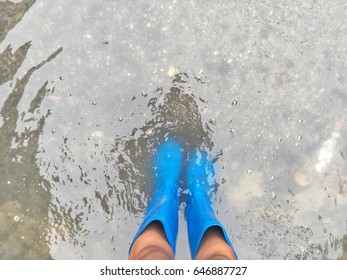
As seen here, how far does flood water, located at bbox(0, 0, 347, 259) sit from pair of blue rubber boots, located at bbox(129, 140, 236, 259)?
0.07 metres

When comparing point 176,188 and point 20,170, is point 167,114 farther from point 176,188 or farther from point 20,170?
point 20,170

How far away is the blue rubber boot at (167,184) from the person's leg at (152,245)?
67mm

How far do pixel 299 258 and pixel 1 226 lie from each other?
1.81 meters

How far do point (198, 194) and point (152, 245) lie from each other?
0.54m

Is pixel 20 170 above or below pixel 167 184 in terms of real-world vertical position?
above

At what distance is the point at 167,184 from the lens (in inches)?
101

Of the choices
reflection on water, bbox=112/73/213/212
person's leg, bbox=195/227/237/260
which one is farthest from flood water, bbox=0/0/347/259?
person's leg, bbox=195/227/237/260

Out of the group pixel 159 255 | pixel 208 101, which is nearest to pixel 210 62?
pixel 208 101

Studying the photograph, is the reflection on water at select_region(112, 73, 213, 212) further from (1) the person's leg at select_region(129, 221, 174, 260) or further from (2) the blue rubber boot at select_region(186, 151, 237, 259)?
(1) the person's leg at select_region(129, 221, 174, 260)

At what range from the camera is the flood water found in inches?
103

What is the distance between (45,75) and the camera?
2652 millimetres

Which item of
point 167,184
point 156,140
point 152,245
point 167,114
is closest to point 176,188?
point 167,184

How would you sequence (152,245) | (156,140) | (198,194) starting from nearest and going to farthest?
1. (152,245)
2. (198,194)
3. (156,140)
